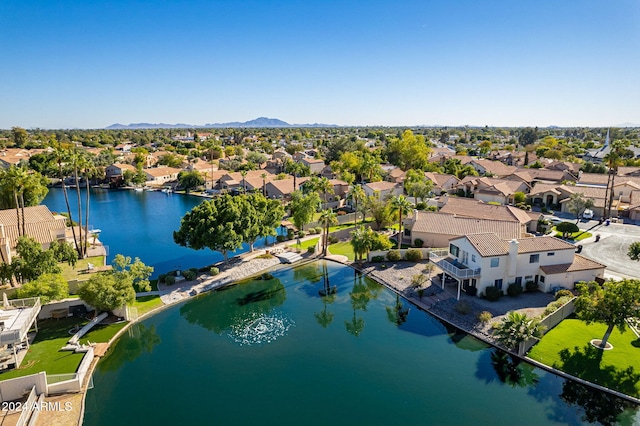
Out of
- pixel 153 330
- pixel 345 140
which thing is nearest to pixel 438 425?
pixel 153 330

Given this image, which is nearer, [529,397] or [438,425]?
[438,425]

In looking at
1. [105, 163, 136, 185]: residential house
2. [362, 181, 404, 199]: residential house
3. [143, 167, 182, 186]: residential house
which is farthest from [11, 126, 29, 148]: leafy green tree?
[362, 181, 404, 199]: residential house

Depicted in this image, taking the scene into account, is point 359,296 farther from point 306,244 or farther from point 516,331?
point 516,331

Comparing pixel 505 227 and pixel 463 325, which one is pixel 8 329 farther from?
pixel 505 227

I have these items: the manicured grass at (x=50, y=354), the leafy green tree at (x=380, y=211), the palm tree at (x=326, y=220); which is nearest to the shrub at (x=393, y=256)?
the palm tree at (x=326, y=220)

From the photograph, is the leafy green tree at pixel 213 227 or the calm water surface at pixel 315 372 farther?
the leafy green tree at pixel 213 227

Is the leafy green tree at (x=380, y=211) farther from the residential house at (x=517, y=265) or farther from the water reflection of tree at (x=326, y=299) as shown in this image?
the residential house at (x=517, y=265)

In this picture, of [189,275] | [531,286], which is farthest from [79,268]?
[531,286]
